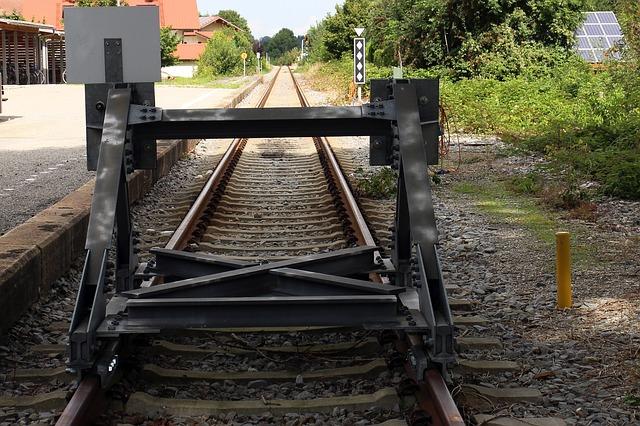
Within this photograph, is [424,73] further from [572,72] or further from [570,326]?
[570,326]

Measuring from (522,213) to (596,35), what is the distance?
73.2 feet

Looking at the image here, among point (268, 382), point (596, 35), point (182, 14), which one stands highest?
point (182, 14)

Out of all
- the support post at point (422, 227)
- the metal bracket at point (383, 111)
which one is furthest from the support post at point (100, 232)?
the support post at point (422, 227)

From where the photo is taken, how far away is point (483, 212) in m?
9.63

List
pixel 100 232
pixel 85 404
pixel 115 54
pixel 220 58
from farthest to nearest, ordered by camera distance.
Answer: pixel 220 58
pixel 115 54
pixel 100 232
pixel 85 404

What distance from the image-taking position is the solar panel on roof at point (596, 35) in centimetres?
2845

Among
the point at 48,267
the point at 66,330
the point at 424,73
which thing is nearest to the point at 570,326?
the point at 66,330

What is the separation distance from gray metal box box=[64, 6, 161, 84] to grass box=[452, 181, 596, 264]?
366cm

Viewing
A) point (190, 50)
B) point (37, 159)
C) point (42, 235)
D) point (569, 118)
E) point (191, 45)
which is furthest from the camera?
point (191, 45)

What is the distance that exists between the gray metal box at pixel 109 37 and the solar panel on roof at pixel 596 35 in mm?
23390

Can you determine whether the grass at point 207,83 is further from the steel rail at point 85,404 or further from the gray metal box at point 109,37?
the steel rail at point 85,404

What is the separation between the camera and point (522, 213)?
31.1 feet

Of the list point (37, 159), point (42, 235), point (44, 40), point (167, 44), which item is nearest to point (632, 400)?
point (42, 235)

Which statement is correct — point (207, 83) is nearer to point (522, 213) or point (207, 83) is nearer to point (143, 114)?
point (522, 213)
